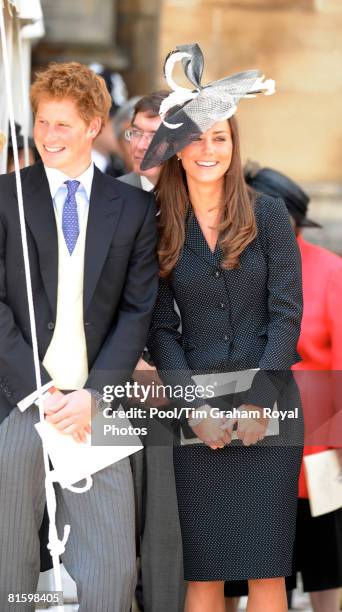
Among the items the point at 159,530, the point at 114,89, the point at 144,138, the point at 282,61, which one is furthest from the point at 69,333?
the point at 114,89

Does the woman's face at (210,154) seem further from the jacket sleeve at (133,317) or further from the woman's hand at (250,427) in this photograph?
the woman's hand at (250,427)

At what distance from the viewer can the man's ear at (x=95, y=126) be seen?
4641mm

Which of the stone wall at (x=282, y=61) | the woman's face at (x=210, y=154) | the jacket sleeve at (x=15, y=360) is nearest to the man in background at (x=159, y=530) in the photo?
the woman's face at (x=210, y=154)

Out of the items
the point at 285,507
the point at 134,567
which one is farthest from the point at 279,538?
the point at 134,567

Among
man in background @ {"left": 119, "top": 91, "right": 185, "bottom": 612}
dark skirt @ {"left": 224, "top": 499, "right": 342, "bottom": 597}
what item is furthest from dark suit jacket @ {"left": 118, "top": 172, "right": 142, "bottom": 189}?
dark skirt @ {"left": 224, "top": 499, "right": 342, "bottom": 597}

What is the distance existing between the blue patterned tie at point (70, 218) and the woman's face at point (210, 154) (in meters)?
0.41

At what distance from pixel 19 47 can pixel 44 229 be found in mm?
1096

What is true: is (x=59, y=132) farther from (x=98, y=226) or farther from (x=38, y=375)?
(x=38, y=375)

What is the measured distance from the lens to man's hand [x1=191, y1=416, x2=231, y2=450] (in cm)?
456

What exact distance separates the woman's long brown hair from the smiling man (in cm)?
10

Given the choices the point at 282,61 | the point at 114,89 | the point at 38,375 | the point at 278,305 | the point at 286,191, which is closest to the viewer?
the point at 38,375

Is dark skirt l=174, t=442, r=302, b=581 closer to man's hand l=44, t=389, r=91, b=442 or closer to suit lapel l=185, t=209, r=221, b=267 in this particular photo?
man's hand l=44, t=389, r=91, b=442

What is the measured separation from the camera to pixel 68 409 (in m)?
4.47

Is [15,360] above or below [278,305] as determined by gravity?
below
